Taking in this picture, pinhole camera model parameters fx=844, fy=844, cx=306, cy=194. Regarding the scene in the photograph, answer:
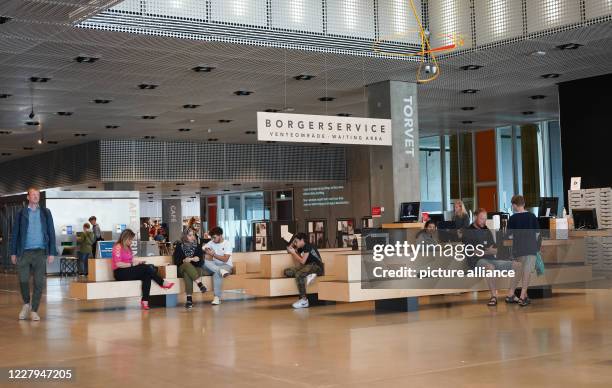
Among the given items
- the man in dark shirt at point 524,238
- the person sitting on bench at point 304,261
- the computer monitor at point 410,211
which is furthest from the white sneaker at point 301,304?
the computer monitor at point 410,211

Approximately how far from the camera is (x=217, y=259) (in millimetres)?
12672

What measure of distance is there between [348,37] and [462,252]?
12.9 feet

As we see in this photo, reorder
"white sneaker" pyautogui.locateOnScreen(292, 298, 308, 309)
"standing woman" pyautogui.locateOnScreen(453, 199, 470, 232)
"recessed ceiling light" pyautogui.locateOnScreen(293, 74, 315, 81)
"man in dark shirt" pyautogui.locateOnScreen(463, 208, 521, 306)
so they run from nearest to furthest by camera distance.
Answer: "man in dark shirt" pyautogui.locateOnScreen(463, 208, 521, 306) < "white sneaker" pyautogui.locateOnScreen(292, 298, 308, 309) < "standing woman" pyautogui.locateOnScreen(453, 199, 470, 232) < "recessed ceiling light" pyautogui.locateOnScreen(293, 74, 315, 81)

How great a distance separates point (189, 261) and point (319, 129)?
2755mm

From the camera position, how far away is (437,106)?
19719 mm

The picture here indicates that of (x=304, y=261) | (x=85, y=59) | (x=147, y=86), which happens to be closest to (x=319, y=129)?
(x=304, y=261)

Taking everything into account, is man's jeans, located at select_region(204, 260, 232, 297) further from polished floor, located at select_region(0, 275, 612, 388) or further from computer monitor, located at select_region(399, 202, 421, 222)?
computer monitor, located at select_region(399, 202, 421, 222)

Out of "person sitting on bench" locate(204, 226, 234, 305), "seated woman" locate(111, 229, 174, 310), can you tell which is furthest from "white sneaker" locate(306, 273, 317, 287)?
"seated woman" locate(111, 229, 174, 310)

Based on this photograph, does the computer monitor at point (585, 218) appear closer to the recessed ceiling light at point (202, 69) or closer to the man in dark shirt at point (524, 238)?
the man in dark shirt at point (524, 238)

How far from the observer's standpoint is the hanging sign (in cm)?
1224

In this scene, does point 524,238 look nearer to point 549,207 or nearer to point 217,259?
point 217,259

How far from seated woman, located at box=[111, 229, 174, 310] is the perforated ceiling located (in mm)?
2847

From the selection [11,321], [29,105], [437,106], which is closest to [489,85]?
[437,106]

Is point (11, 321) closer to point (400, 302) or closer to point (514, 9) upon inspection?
point (400, 302)
